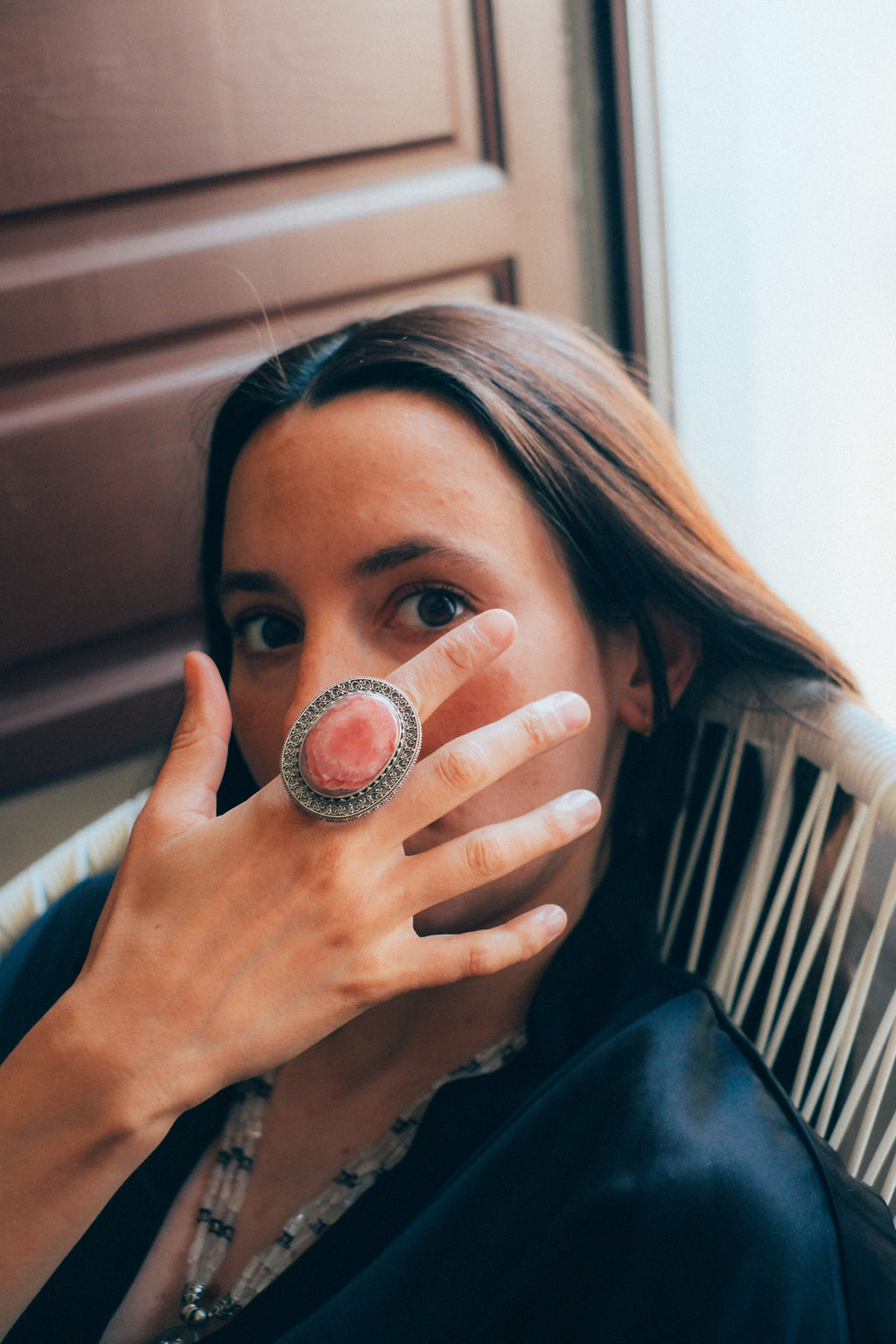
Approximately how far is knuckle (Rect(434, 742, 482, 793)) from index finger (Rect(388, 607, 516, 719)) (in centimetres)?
3

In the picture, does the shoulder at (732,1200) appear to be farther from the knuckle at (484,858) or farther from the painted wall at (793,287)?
the painted wall at (793,287)

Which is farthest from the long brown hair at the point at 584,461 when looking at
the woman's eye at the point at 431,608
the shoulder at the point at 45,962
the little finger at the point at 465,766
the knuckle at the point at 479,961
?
the shoulder at the point at 45,962

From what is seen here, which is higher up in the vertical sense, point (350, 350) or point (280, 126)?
point (280, 126)

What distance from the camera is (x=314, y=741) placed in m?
0.63

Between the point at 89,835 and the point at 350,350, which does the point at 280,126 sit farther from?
the point at 89,835

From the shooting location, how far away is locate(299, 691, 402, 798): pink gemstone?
2.03ft

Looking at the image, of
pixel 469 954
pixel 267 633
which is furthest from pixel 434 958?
pixel 267 633

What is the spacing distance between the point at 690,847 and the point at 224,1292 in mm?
601

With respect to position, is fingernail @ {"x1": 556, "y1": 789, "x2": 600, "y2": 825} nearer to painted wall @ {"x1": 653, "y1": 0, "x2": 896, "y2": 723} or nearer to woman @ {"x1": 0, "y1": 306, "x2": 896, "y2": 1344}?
woman @ {"x1": 0, "y1": 306, "x2": 896, "y2": 1344}

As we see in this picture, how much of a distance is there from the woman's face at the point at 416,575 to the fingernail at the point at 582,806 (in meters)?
0.09

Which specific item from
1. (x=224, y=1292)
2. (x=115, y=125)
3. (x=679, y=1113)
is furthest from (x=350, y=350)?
(x=224, y=1292)

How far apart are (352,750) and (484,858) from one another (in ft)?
0.40

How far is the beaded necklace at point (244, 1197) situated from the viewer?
782 millimetres

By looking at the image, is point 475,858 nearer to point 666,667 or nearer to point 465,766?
point 465,766
